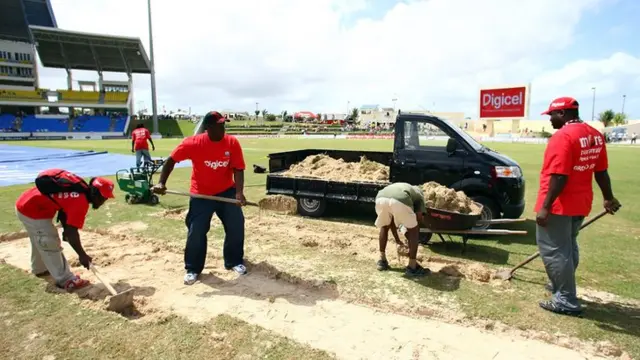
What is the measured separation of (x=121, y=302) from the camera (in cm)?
408

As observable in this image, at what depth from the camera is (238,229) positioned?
16.8 ft

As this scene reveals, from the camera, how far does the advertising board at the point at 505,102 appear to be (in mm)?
47219

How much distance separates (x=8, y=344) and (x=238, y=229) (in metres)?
2.47

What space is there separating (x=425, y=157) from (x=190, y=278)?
4418 mm

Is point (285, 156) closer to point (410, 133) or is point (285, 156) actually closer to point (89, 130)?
point (410, 133)

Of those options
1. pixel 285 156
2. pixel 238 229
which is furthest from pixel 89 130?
pixel 238 229

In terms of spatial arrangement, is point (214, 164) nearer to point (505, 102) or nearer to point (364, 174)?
point (364, 174)

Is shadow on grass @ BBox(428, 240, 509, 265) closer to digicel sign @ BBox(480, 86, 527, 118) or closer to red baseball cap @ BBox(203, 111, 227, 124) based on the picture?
red baseball cap @ BBox(203, 111, 227, 124)

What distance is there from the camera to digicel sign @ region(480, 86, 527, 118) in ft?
156

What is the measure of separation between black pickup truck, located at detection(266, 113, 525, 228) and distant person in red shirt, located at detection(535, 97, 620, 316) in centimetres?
243

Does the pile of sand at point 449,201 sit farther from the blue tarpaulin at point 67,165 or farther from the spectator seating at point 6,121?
the spectator seating at point 6,121

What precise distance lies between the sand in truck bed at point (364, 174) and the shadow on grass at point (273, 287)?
7.38 ft

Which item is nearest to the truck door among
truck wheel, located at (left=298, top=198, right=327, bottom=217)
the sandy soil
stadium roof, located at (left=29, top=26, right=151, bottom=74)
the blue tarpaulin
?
truck wheel, located at (left=298, top=198, right=327, bottom=217)

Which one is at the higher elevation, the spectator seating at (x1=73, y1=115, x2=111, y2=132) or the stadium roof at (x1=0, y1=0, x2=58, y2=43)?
the stadium roof at (x1=0, y1=0, x2=58, y2=43)
